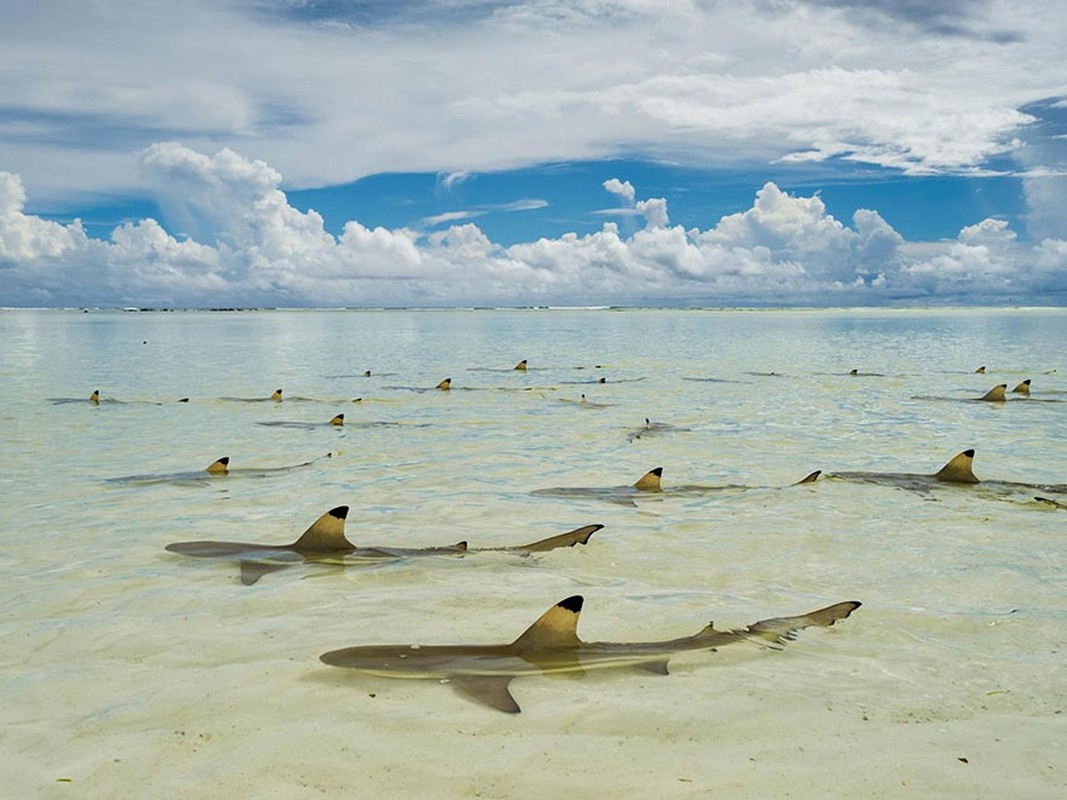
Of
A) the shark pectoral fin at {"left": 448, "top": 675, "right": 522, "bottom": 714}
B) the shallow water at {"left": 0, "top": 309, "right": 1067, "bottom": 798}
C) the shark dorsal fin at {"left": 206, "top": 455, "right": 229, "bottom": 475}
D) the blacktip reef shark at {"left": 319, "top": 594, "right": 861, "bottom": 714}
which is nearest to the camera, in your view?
the shallow water at {"left": 0, "top": 309, "right": 1067, "bottom": 798}

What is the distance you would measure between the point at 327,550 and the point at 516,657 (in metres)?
3.63

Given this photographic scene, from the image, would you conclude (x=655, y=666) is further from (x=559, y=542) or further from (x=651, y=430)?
(x=651, y=430)

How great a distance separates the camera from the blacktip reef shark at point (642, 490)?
11.9m

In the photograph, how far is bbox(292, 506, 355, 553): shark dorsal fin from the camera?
8781mm

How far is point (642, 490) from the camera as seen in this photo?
12.1 meters

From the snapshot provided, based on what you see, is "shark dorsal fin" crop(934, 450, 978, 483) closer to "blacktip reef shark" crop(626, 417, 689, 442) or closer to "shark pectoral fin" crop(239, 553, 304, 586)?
"blacktip reef shark" crop(626, 417, 689, 442)

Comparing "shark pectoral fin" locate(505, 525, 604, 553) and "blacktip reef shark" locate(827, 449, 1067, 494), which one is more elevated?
"blacktip reef shark" locate(827, 449, 1067, 494)

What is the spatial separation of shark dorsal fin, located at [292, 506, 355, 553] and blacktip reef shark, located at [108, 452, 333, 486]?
4.85 meters

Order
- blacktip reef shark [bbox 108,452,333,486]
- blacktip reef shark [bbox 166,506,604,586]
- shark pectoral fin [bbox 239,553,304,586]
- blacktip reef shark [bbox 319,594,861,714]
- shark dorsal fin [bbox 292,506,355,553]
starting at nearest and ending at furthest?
Answer: 1. blacktip reef shark [bbox 319,594,861,714]
2. shark pectoral fin [bbox 239,553,304,586]
3. blacktip reef shark [bbox 166,506,604,586]
4. shark dorsal fin [bbox 292,506,355,553]
5. blacktip reef shark [bbox 108,452,333,486]

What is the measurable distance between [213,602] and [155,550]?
217 cm

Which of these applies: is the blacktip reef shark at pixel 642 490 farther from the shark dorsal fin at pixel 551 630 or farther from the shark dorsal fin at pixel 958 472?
the shark dorsal fin at pixel 551 630

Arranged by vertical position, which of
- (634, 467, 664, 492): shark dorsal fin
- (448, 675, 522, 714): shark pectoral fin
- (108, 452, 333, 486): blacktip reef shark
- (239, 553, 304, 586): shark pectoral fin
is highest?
(634, 467, 664, 492): shark dorsal fin

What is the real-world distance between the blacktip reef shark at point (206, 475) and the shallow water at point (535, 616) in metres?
0.26

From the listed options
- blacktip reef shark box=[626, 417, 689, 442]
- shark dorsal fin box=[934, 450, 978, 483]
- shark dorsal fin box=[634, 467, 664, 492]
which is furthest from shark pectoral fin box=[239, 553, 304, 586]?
blacktip reef shark box=[626, 417, 689, 442]
